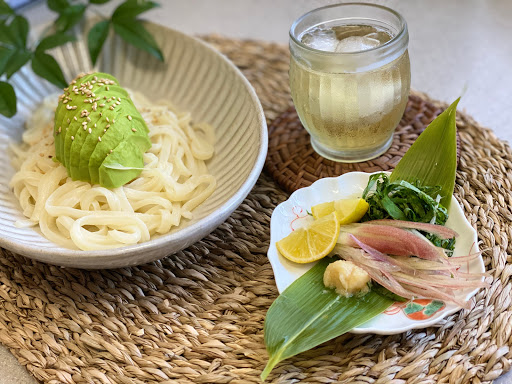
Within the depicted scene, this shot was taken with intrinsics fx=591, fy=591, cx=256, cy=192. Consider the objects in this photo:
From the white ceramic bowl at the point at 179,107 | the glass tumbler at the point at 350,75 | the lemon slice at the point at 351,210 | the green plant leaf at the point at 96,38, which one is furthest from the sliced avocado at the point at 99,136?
the lemon slice at the point at 351,210

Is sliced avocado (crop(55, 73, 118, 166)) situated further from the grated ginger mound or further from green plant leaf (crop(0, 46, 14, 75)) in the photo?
the grated ginger mound

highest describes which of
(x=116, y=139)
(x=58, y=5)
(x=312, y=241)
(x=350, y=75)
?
(x=350, y=75)

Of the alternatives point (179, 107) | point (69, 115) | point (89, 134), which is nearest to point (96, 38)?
point (179, 107)

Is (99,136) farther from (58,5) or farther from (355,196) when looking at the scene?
(58,5)

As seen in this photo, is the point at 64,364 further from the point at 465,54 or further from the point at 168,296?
the point at 465,54

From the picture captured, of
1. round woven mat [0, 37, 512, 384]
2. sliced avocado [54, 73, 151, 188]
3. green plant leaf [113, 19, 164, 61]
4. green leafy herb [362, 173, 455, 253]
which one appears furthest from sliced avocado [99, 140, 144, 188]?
green leafy herb [362, 173, 455, 253]

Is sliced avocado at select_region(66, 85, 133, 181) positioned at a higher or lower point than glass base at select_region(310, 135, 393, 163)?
higher
